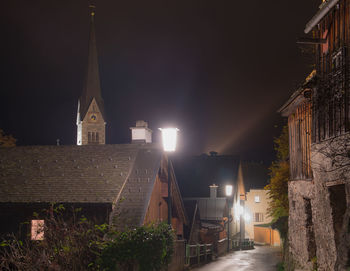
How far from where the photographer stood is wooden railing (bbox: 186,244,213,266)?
23097mm

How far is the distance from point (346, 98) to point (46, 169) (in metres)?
14.8

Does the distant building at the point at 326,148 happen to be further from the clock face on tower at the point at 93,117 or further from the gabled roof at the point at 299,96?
the clock face on tower at the point at 93,117

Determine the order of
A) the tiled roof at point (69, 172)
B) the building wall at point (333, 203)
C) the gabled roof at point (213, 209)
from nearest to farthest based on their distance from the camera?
the building wall at point (333, 203), the tiled roof at point (69, 172), the gabled roof at point (213, 209)

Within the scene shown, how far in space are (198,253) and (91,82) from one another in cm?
8101

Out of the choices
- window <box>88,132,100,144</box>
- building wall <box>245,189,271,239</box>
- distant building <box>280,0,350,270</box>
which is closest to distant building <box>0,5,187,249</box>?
distant building <box>280,0,350,270</box>

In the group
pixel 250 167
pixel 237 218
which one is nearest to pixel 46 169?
pixel 237 218

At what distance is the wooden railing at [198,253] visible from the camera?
23097mm

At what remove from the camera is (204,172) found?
153 ft

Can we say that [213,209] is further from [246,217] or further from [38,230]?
[38,230]

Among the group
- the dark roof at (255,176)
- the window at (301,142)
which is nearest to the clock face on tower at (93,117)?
the dark roof at (255,176)

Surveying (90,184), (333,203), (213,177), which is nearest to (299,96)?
(333,203)

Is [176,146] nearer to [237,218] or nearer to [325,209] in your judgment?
[325,209]

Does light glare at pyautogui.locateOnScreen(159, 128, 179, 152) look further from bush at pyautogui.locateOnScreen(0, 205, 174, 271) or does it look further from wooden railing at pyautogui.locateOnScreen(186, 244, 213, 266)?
wooden railing at pyautogui.locateOnScreen(186, 244, 213, 266)

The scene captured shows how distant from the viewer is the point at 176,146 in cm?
1504
